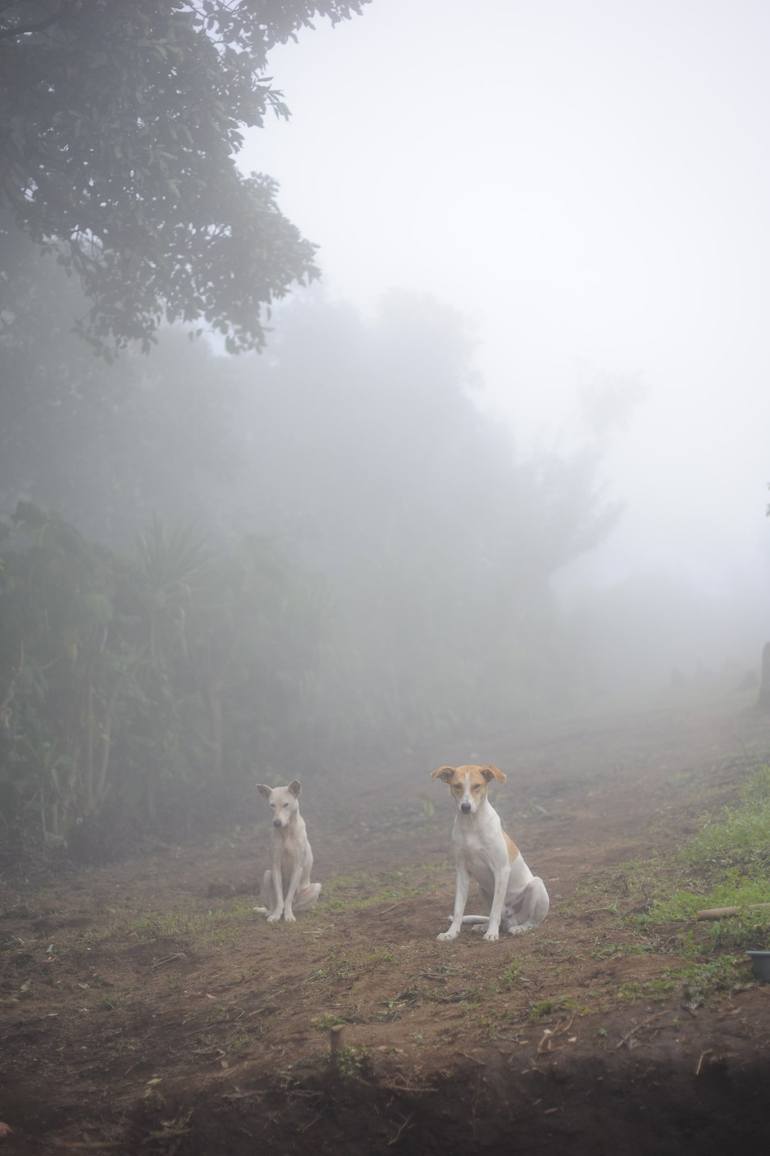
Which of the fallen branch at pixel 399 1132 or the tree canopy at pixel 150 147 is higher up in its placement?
the tree canopy at pixel 150 147

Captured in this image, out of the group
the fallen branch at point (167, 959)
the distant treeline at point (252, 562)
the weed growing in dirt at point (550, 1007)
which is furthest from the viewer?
the distant treeline at point (252, 562)

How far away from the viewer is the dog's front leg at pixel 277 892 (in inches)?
328

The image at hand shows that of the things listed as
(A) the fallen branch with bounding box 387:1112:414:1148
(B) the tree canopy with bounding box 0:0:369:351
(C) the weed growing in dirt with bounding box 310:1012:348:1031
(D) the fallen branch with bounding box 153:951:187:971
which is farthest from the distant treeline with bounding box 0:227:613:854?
(A) the fallen branch with bounding box 387:1112:414:1148

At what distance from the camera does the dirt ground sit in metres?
3.77

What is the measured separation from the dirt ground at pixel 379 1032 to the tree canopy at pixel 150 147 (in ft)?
34.8

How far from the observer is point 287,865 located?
865cm

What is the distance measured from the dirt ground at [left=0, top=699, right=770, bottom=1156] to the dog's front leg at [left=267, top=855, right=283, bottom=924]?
0.80 ft

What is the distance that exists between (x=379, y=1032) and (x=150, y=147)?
12.6 metres

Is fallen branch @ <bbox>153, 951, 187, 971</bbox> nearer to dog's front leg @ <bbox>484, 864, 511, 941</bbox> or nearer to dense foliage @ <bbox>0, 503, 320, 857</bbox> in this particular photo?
dog's front leg @ <bbox>484, 864, 511, 941</bbox>

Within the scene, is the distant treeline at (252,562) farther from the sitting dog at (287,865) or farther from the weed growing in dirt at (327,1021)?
the weed growing in dirt at (327,1021)

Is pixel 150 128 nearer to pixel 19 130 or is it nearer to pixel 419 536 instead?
pixel 19 130

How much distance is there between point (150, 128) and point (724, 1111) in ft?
45.3

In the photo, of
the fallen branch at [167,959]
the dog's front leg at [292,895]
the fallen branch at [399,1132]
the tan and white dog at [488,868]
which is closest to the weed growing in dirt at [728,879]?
the tan and white dog at [488,868]

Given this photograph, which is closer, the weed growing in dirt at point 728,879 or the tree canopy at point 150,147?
the weed growing in dirt at point 728,879
